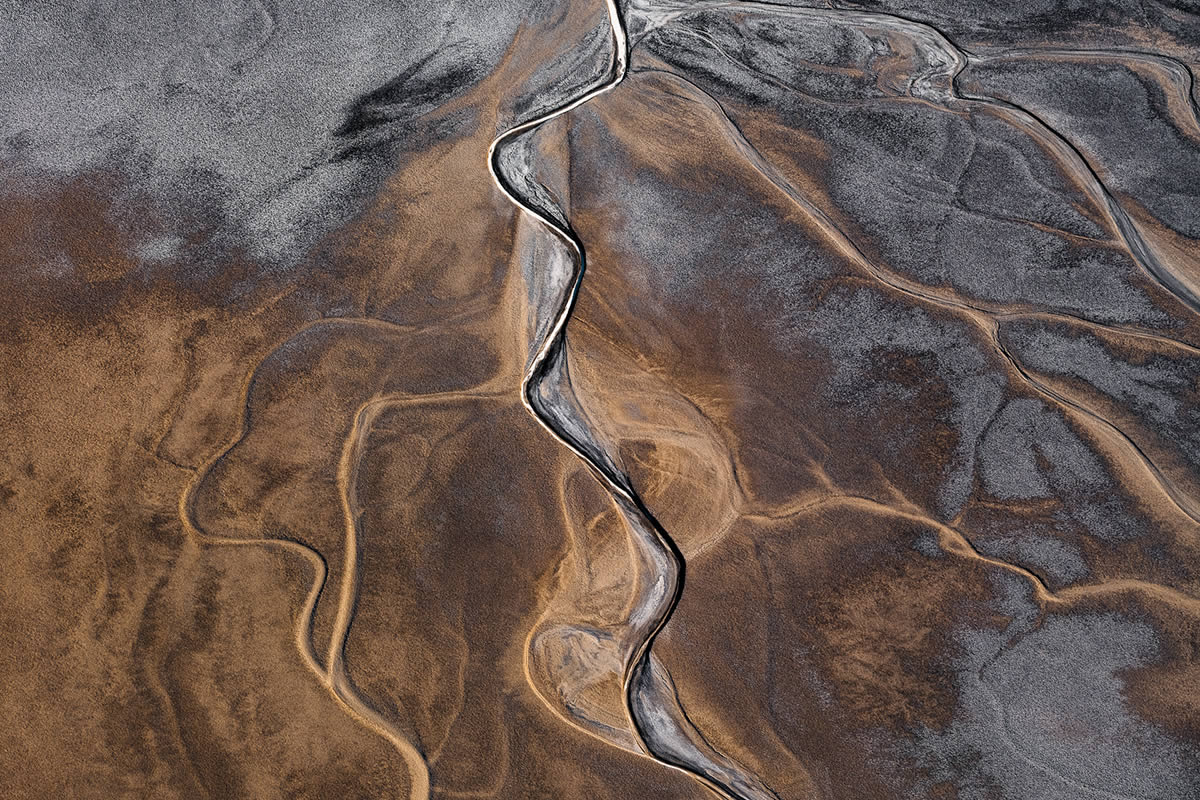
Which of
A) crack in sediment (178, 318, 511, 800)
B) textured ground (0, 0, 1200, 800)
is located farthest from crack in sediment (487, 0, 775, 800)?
crack in sediment (178, 318, 511, 800)

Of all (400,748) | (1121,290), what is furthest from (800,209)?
→ (400,748)

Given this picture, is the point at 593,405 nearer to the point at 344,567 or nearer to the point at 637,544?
the point at 637,544

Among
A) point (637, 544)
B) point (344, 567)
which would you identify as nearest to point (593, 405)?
point (637, 544)

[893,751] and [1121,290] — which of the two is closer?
[893,751]

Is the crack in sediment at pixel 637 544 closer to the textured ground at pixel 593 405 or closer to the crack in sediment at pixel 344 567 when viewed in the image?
the textured ground at pixel 593 405

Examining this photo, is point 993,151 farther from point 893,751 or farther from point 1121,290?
point 893,751

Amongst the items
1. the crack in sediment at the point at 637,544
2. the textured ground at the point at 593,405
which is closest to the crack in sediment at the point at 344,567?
the textured ground at the point at 593,405
